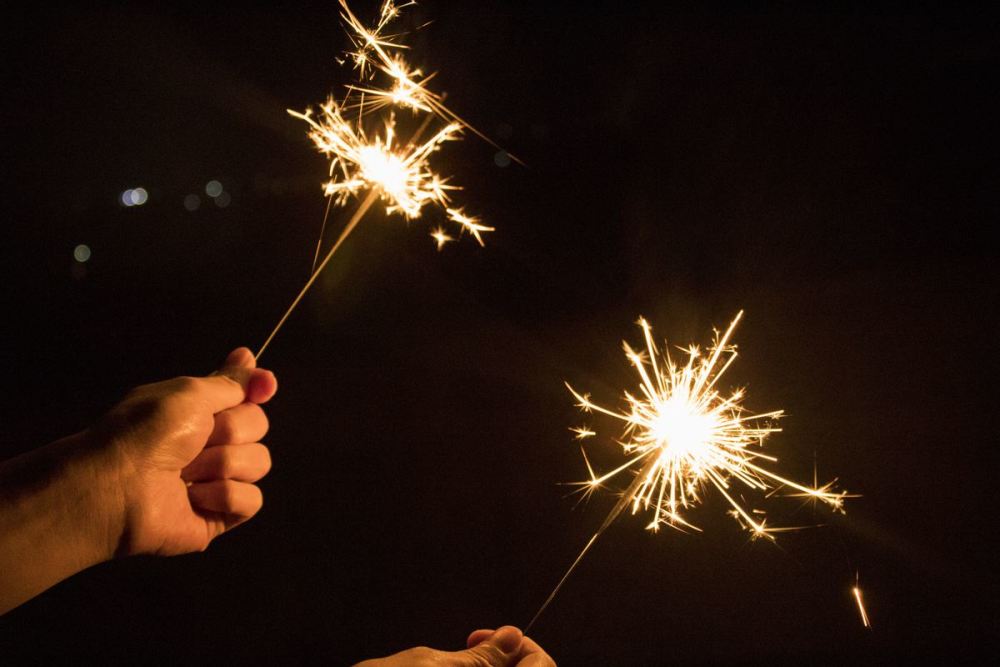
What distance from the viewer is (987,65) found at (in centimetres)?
145

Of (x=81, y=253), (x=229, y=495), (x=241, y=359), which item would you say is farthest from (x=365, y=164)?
(x=81, y=253)

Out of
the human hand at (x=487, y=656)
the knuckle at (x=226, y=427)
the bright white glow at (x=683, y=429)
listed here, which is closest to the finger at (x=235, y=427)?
the knuckle at (x=226, y=427)

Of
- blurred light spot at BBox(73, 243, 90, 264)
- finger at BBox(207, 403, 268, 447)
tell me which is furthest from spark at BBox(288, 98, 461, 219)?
blurred light spot at BBox(73, 243, 90, 264)

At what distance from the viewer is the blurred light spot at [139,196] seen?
2.10 m

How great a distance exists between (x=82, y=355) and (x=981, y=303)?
306cm

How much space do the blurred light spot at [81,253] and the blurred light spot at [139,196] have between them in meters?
0.28

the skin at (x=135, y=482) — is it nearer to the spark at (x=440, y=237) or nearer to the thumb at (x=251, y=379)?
the thumb at (x=251, y=379)

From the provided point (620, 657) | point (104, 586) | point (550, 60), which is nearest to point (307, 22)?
point (550, 60)

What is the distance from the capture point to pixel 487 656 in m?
0.99

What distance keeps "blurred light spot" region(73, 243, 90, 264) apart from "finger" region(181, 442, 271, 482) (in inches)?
62.0

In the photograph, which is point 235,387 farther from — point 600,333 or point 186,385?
point 600,333

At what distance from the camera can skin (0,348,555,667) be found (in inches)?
35.5

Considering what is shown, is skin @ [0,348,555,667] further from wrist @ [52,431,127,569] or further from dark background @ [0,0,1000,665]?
dark background @ [0,0,1000,665]

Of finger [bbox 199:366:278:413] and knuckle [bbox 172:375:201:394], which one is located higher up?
finger [bbox 199:366:278:413]
